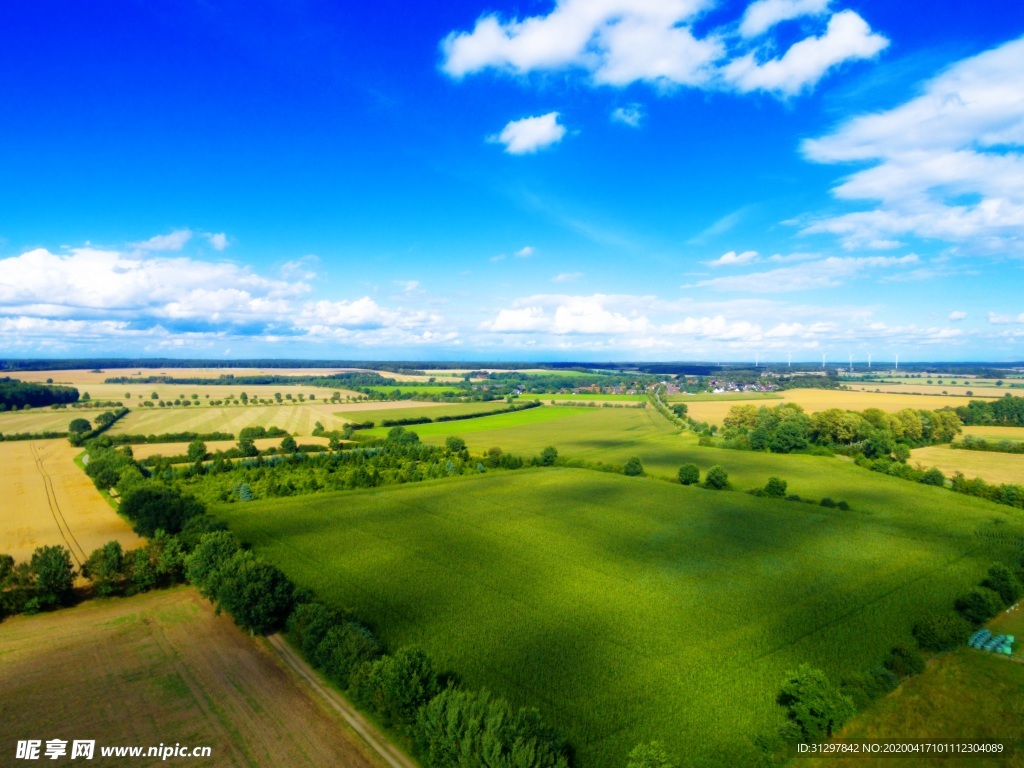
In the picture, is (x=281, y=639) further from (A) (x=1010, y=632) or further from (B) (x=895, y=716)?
(A) (x=1010, y=632)

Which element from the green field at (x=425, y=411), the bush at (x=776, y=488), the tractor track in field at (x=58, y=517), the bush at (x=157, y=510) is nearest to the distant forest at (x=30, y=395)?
the green field at (x=425, y=411)

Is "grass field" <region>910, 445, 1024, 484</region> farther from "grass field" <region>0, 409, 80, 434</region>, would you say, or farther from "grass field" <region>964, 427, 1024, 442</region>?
"grass field" <region>0, 409, 80, 434</region>

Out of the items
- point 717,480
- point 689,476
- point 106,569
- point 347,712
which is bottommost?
point 347,712

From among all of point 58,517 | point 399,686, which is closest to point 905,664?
point 399,686

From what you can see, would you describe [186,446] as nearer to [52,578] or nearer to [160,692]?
[52,578]

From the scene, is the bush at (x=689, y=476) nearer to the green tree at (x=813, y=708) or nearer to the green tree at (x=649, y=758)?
the green tree at (x=813, y=708)
